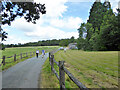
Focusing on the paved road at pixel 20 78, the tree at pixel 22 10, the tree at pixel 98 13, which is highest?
the tree at pixel 98 13

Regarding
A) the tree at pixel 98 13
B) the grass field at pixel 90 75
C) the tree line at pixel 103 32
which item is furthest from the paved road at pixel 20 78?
the tree at pixel 98 13

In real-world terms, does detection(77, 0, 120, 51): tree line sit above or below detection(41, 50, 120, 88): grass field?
above

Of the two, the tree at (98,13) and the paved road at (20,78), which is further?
the tree at (98,13)

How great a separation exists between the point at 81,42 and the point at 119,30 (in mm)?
25261

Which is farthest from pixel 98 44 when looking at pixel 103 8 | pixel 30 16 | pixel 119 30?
pixel 30 16

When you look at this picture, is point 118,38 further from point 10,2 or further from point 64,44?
point 64,44

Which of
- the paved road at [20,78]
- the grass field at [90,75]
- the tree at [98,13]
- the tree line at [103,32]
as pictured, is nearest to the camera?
Result: the paved road at [20,78]

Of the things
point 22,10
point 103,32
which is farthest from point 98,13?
point 22,10

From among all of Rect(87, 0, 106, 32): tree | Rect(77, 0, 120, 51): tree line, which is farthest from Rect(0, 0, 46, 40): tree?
Rect(87, 0, 106, 32): tree

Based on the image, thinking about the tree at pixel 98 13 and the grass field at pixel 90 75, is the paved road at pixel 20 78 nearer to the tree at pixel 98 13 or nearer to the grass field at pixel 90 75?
the grass field at pixel 90 75

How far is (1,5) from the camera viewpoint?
7.36 meters

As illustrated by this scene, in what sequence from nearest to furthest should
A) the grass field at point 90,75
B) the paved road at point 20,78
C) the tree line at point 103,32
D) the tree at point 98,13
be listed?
the paved road at point 20,78 → the grass field at point 90,75 → the tree line at point 103,32 → the tree at point 98,13

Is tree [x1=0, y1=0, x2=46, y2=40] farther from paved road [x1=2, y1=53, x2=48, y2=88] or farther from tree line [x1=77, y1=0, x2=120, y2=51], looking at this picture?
tree line [x1=77, y1=0, x2=120, y2=51]

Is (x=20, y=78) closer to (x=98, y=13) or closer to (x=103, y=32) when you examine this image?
(x=103, y=32)
